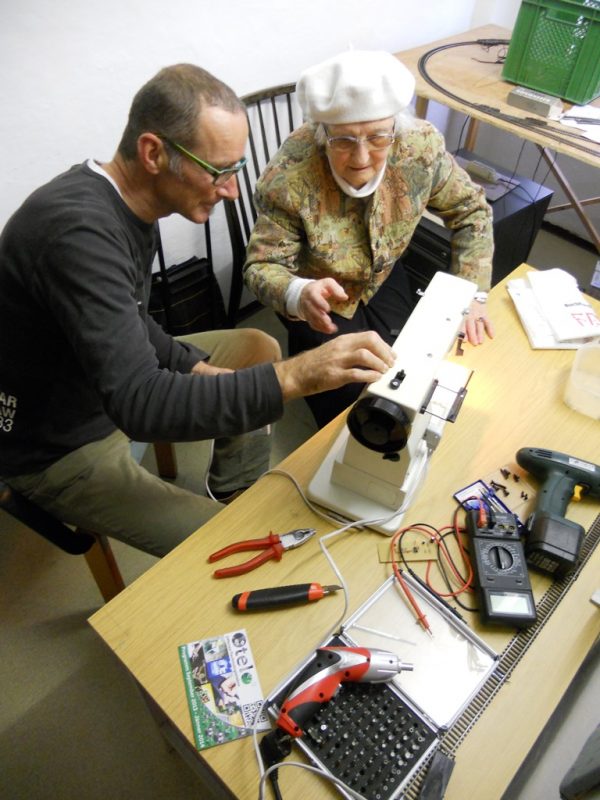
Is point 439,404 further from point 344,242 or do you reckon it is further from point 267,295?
point 344,242

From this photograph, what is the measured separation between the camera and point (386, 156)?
1.47m

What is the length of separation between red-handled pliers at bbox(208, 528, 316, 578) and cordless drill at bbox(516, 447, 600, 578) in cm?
40

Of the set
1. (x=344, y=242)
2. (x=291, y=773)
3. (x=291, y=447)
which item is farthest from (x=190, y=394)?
(x=291, y=447)

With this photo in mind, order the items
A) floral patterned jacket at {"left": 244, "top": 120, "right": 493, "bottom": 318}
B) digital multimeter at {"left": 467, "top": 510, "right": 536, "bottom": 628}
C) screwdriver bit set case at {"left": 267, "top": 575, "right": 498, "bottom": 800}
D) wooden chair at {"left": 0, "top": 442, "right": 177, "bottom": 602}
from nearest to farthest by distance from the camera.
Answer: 1. screwdriver bit set case at {"left": 267, "top": 575, "right": 498, "bottom": 800}
2. digital multimeter at {"left": 467, "top": 510, "right": 536, "bottom": 628}
3. wooden chair at {"left": 0, "top": 442, "right": 177, "bottom": 602}
4. floral patterned jacket at {"left": 244, "top": 120, "right": 493, "bottom": 318}

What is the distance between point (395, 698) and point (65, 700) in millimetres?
1129

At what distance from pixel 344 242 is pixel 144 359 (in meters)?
0.81

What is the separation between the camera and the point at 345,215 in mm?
1562

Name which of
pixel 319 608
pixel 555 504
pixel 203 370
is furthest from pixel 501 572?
pixel 203 370

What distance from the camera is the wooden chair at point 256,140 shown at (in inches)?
80.7

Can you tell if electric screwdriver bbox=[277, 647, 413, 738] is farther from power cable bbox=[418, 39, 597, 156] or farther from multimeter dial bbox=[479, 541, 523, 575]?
power cable bbox=[418, 39, 597, 156]

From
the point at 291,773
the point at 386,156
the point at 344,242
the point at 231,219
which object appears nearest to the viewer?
the point at 291,773

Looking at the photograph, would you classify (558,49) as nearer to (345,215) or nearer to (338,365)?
(345,215)

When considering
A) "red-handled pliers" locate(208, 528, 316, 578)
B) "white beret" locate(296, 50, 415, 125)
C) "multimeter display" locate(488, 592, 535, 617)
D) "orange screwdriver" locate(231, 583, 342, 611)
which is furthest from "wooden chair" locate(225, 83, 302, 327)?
"multimeter display" locate(488, 592, 535, 617)

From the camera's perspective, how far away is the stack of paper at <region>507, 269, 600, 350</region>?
4.48 ft
